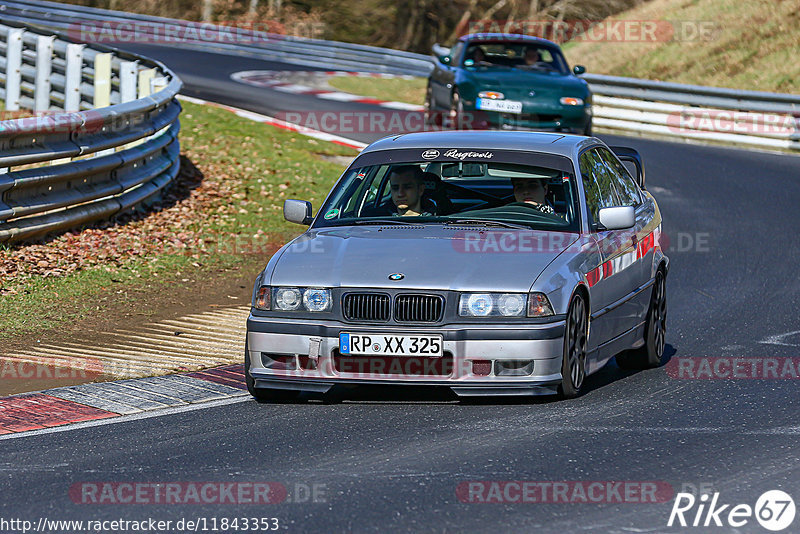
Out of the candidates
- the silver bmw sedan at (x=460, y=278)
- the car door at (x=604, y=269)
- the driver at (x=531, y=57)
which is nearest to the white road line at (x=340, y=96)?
the driver at (x=531, y=57)

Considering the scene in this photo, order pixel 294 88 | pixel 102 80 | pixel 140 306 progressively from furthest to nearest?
pixel 294 88, pixel 102 80, pixel 140 306

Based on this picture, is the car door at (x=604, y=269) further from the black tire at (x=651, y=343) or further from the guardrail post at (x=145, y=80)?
the guardrail post at (x=145, y=80)

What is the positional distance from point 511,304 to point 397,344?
2.15ft

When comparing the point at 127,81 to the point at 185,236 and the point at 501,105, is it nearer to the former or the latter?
the point at 501,105

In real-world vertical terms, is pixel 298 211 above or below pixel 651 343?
above

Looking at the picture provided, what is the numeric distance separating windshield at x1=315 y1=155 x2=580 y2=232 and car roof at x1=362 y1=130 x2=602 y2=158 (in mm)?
136

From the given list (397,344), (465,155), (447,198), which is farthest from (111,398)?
(465,155)

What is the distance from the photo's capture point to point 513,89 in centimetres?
1923

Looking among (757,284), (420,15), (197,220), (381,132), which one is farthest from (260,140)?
(420,15)

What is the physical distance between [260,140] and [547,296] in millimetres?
13708

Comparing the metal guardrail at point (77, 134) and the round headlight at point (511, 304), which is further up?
the round headlight at point (511, 304)

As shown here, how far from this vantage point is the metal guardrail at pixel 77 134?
12.2m

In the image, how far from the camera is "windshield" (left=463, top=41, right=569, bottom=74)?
20.4m

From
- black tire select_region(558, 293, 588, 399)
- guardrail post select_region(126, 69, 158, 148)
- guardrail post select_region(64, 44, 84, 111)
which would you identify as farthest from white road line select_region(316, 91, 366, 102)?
black tire select_region(558, 293, 588, 399)
